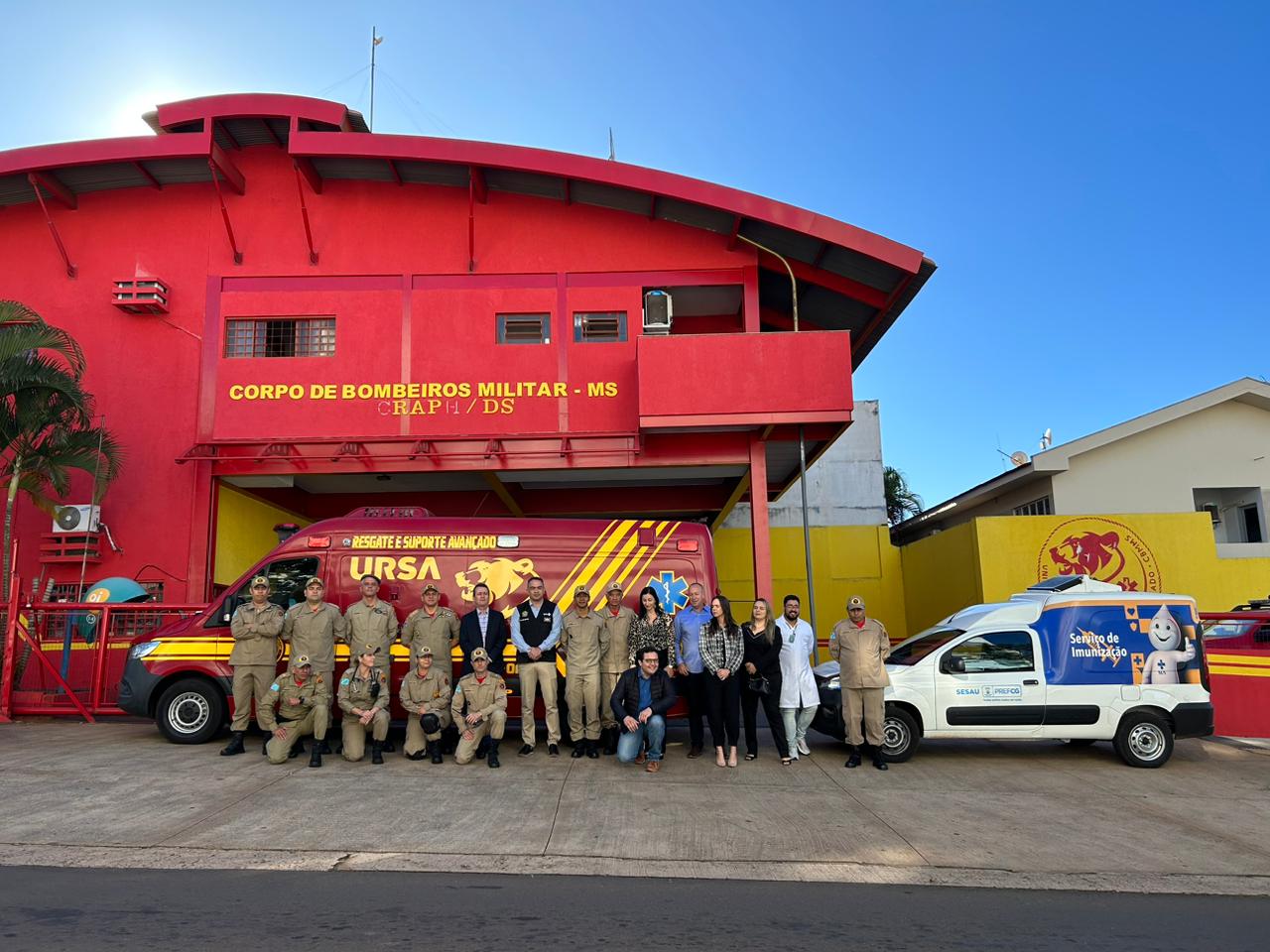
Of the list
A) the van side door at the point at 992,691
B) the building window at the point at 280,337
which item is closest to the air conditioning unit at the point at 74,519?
the building window at the point at 280,337

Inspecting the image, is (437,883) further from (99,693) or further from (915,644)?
(99,693)

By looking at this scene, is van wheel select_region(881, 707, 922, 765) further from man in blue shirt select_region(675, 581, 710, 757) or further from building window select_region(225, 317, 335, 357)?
building window select_region(225, 317, 335, 357)

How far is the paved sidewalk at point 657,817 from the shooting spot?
5969 mm

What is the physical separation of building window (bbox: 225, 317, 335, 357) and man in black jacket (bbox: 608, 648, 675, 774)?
8.92 meters

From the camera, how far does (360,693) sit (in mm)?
9133

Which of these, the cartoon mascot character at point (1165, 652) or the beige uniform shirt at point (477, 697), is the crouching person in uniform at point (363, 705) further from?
the cartoon mascot character at point (1165, 652)

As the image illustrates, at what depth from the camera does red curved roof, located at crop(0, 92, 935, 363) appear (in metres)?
14.5

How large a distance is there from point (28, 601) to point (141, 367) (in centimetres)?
476

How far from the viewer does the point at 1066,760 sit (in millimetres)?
10172

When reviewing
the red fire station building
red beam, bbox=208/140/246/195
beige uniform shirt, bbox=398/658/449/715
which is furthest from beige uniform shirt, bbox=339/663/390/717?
red beam, bbox=208/140/246/195

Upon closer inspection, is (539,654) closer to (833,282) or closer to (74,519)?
(833,282)

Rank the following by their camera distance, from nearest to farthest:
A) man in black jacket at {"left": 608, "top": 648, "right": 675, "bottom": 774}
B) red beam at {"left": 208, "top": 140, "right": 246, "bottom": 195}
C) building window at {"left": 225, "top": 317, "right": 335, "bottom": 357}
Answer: man in black jacket at {"left": 608, "top": 648, "right": 675, "bottom": 774} < red beam at {"left": 208, "top": 140, "right": 246, "bottom": 195} < building window at {"left": 225, "top": 317, "right": 335, "bottom": 357}

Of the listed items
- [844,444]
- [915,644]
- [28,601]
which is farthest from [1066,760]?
[844,444]

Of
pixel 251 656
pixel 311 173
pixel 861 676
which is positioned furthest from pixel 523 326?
pixel 861 676
